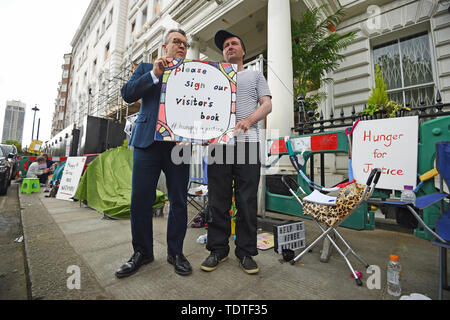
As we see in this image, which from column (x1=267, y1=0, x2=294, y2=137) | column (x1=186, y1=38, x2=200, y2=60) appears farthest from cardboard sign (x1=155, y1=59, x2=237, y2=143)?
column (x1=186, y1=38, x2=200, y2=60)

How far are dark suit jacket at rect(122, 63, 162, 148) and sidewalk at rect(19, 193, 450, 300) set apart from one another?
3.60ft

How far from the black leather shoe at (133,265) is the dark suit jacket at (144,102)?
97 centimetres

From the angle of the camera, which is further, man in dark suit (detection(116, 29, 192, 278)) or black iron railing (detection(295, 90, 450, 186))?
black iron railing (detection(295, 90, 450, 186))

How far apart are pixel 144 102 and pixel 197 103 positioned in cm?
51

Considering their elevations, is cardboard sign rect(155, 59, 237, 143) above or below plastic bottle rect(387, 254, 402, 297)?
above

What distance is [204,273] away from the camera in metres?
1.69

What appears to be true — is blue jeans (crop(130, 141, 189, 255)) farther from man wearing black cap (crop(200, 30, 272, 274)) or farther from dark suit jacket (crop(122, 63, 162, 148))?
man wearing black cap (crop(200, 30, 272, 274))

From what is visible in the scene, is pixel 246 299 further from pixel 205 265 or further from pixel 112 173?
pixel 112 173

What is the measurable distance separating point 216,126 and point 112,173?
3.58m

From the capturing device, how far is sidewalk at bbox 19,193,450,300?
1399 mm

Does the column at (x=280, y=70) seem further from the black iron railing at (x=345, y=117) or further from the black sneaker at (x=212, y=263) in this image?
the black sneaker at (x=212, y=263)

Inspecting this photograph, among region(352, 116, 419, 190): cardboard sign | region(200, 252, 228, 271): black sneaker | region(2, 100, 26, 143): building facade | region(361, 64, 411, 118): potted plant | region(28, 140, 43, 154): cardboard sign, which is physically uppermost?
region(2, 100, 26, 143): building facade

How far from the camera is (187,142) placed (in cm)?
162
